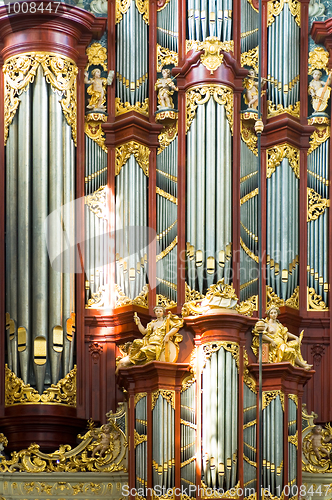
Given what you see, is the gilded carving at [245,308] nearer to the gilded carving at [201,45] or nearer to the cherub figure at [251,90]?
the cherub figure at [251,90]

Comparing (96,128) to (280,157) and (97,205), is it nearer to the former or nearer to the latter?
(97,205)

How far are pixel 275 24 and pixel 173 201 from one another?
3501 mm

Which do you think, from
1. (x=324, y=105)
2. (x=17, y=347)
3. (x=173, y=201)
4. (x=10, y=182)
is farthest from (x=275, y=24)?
(x=17, y=347)

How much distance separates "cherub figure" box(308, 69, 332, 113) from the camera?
28.2 metres

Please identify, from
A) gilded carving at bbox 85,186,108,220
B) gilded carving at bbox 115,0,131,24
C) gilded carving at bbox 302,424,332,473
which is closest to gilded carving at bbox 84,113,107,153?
gilded carving at bbox 85,186,108,220

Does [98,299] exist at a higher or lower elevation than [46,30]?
lower

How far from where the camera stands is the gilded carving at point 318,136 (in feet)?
92.5

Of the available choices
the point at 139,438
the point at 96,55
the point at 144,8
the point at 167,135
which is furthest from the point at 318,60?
the point at 139,438

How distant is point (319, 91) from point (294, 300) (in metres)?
3.57

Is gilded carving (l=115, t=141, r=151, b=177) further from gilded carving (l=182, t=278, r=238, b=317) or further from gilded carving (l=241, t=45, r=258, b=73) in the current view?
gilded carving (l=182, t=278, r=238, b=317)

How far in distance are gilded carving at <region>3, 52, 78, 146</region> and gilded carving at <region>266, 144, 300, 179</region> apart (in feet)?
10.6

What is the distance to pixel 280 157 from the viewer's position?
28.0 m

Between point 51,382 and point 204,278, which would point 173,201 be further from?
point 51,382

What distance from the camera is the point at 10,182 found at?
27234mm
